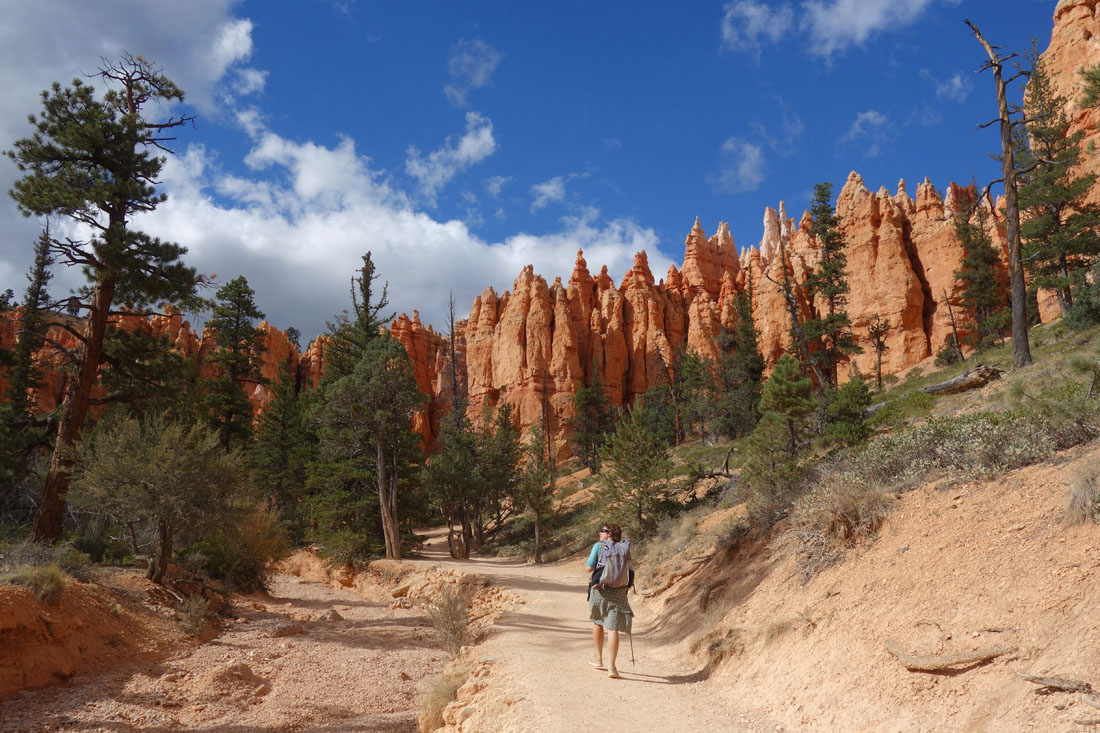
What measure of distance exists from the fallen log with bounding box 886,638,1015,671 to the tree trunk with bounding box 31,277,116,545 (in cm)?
1511

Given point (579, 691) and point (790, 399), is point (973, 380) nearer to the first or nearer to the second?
point (790, 399)

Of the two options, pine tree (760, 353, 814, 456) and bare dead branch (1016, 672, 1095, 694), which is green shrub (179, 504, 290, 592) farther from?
bare dead branch (1016, 672, 1095, 694)

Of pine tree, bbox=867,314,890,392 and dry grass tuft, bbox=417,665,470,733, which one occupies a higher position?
pine tree, bbox=867,314,890,392

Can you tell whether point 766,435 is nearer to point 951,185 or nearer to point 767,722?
point 767,722

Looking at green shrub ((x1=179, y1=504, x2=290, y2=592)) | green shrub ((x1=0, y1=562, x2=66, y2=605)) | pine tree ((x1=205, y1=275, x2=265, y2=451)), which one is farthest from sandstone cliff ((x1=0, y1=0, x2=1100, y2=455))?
green shrub ((x1=0, y1=562, x2=66, y2=605))

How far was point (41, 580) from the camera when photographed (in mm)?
9078

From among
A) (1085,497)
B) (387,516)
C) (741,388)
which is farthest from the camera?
(741,388)

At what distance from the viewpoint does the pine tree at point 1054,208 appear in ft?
94.4

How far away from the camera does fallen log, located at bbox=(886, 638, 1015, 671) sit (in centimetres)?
438

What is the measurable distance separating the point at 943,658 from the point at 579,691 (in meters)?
3.71

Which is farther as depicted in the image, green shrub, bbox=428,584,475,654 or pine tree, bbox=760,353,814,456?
pine tree, bbox=760,353,814,456

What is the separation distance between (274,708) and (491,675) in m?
3.42

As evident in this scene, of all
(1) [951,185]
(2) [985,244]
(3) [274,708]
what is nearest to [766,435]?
(3) [274,708]

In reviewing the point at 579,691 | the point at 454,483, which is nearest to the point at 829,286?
the point at 454,483
